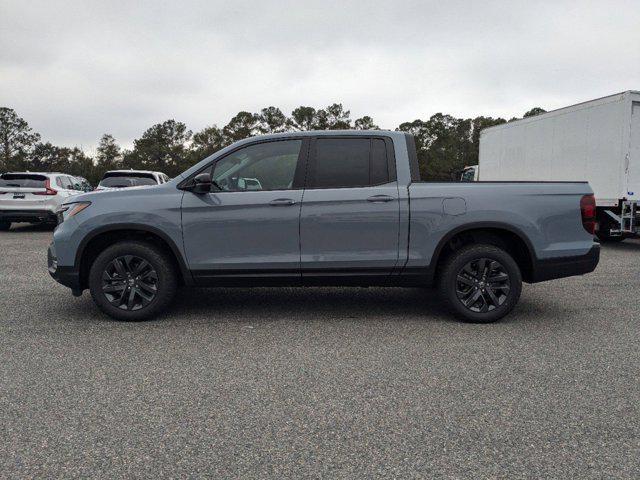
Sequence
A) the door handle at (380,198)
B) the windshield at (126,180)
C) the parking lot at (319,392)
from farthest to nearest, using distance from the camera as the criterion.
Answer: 1. the windshield at (126,180)
2. the door handle at (380,198)
3. the parking lot at (319,392)

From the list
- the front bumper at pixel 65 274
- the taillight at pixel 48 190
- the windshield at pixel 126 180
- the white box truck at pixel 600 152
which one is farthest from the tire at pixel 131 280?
the taillight at pixel 48 190

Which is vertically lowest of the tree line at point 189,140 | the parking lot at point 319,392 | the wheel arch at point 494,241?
the parking lot at point 319,392

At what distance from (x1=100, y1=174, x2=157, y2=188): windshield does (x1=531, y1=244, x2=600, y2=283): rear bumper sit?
10013 millimetres

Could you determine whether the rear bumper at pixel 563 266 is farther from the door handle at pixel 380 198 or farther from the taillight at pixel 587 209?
the door handle at pixel 380 198

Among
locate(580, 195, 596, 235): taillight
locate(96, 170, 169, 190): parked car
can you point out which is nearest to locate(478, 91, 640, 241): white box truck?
locate(580, 195, 596, 235): taillight

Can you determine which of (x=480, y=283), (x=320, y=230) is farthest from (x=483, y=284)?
(x=320, y=230)

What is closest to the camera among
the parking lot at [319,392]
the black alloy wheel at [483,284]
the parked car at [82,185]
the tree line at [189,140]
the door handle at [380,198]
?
the parking lot at [319,392]

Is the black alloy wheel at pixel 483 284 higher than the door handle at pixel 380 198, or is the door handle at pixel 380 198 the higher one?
the door handle at pixel 380 198

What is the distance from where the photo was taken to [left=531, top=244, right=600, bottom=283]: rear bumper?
516cm

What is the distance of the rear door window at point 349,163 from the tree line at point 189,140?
50.2m

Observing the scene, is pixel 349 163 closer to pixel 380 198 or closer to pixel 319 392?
pixel 380 198

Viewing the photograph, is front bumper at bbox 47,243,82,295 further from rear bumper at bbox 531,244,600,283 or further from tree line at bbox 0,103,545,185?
tree line at bbox 0,103,545,185

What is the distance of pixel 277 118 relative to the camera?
67.5 m

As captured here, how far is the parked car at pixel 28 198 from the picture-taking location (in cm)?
1387
